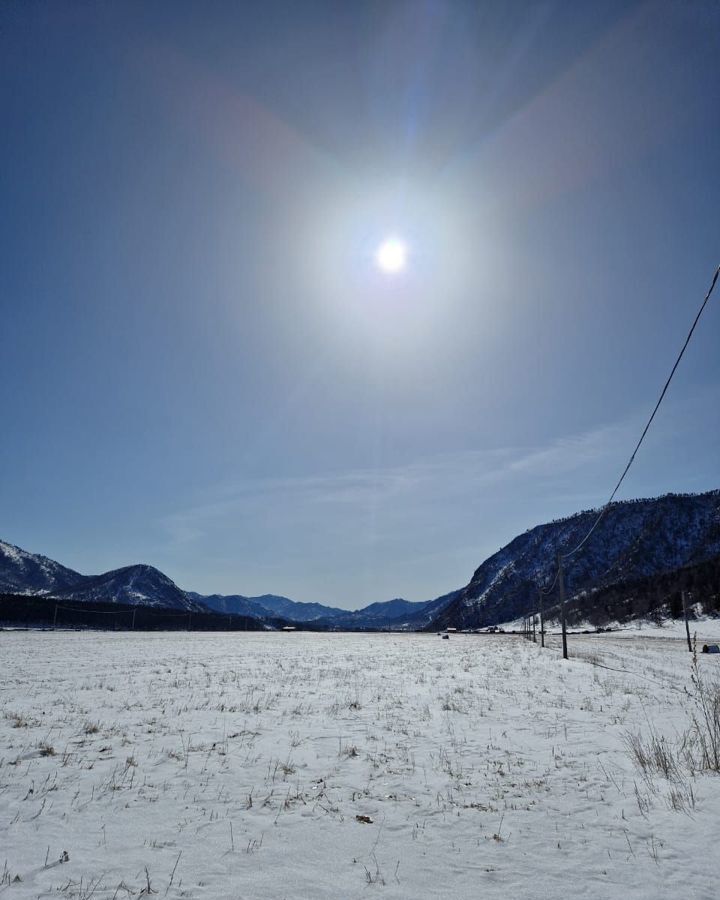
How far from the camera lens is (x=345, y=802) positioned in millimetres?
7453

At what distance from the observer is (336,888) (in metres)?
5.14

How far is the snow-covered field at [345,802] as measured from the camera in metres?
5.26

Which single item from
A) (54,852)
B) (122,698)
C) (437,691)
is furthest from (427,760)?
(122,698)

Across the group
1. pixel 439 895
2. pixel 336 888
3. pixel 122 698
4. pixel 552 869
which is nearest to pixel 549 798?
pixel 552 869

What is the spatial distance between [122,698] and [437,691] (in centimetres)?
1050

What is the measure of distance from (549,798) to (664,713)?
8496 mm

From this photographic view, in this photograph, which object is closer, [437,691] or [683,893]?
[683,893]

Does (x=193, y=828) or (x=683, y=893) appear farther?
(x=193, y=828)

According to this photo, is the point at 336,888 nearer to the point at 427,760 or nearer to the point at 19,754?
the point at 427,760

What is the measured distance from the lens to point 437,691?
18219mm

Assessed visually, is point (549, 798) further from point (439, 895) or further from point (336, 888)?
point (336, 888)

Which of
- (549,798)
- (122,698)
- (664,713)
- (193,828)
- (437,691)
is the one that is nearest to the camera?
(193,828)

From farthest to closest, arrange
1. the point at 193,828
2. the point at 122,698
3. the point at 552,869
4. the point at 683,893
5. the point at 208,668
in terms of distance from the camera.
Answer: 1. the point at 208,668
2. the point at 122,698
3. the point at 193,828
4. the point at 552,869
5. the point at 683,893

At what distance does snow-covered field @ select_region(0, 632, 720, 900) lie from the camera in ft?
17.3
